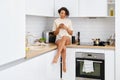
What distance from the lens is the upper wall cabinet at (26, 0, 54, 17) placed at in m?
3.12

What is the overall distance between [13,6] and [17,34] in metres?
0.30

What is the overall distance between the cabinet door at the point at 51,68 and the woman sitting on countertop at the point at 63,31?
0.15 meters

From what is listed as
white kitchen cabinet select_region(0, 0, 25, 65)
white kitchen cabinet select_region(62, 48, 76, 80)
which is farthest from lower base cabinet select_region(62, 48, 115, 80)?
white kitchen cabinet select_region(0, 0, 25, 65)

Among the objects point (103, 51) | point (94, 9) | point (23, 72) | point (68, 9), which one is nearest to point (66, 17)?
point (68, 9)

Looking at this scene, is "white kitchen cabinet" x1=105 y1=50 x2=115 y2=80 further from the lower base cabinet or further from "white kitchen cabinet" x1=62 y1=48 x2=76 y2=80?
"white kitchen cabinet" x1=62 y1=48 x2=76 y2=80

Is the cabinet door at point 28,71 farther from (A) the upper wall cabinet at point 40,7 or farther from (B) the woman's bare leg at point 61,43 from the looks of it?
(A) the upper wall cabinet at point 40,7

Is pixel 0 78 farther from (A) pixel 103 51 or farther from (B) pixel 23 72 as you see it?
(A) pixel 103 51

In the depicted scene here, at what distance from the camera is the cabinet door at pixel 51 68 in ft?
10.6

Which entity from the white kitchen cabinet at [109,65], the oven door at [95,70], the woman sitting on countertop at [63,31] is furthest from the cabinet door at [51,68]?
the white kitchen cabinet at [109,65]

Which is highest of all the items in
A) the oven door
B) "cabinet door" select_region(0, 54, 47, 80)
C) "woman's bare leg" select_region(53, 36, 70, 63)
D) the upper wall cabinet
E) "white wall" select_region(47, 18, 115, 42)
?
the upper wall cabinet

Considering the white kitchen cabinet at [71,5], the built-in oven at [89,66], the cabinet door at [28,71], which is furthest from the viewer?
the white kitchen cabinet at [71,5]

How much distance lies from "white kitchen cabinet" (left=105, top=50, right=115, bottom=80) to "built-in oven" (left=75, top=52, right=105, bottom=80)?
0.07m

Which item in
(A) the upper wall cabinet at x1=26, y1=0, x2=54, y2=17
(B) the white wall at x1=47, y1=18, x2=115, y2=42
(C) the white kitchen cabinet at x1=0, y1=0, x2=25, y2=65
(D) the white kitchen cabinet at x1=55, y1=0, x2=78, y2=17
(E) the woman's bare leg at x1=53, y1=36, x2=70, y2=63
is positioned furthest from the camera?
(B) the white wall at x1=47, y1=18, x2=115, y2=42

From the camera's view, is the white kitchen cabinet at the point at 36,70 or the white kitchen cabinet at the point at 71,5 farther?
the white kitchen cabinet at the point at 71,5
